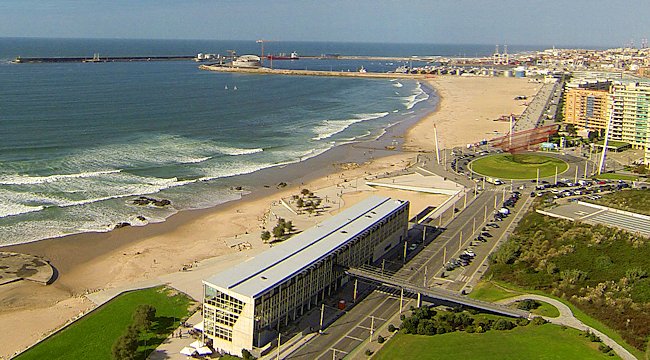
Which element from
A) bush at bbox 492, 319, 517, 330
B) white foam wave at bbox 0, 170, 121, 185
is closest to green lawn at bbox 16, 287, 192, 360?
bush at bbox 492, 319, 517, 330

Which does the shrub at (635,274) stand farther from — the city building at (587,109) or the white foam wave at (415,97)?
the white foam wave at (415,97)

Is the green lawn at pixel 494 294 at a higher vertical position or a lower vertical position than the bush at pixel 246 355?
higher

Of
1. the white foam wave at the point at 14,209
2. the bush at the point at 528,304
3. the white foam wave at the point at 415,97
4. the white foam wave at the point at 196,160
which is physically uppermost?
the white foam wave at the point at 415,97

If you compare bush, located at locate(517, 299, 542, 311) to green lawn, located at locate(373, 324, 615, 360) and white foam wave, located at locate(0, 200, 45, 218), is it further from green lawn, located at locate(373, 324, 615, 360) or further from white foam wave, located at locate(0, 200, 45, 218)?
white foam wave, located at locate(0, 200, 45, 218)

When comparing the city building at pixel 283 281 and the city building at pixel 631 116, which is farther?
the city building at pixel 631 116

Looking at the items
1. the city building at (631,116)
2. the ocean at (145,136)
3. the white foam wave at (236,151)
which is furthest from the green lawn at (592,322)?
the city building at (631,116)

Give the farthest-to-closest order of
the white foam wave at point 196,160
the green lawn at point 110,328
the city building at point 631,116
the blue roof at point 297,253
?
the city building at point 631,116, the white foam wave at point 196,160, the green lawn at point 110,328, the blue roof at point 297,253

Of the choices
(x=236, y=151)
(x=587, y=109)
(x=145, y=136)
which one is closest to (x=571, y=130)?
(x=587, y=109)

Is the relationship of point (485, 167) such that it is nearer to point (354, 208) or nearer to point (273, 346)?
point (354, 208)
